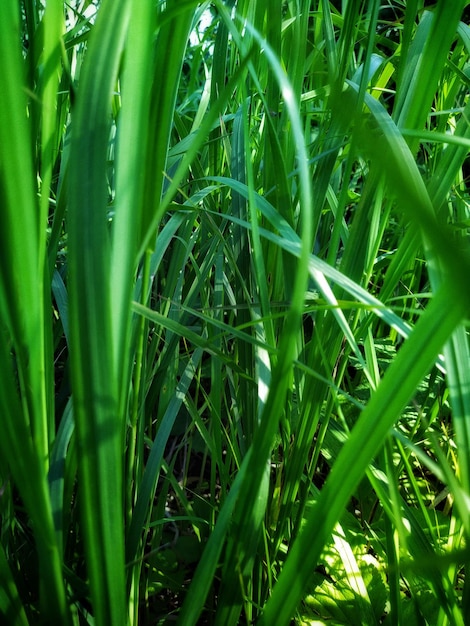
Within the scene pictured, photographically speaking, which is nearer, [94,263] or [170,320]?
[94,263]

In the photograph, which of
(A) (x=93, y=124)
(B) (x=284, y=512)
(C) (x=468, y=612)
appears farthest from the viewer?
(B) (x=284, y=512)

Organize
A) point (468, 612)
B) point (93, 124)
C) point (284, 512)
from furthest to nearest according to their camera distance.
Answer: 1. point (284, 512)
2. point (468, 612)
3. point (93, 124)

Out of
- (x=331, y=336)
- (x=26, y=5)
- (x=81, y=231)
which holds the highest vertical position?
(x=26, y=5)

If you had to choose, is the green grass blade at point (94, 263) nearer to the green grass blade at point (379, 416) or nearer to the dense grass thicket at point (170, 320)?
the dense grass thicket at point (170, 320)

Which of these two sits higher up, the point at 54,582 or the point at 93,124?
the point at 93,124

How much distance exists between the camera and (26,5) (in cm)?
38

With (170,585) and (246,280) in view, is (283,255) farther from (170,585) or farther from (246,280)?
(170,585)

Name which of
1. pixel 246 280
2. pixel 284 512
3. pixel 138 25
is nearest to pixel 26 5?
pixel 138 25

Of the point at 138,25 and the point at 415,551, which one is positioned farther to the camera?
the point at 415,551

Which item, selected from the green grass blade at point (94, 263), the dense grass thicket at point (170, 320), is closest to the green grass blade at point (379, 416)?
the dense grass thicket at point (170, 320)

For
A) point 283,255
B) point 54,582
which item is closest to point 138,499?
point 54,582

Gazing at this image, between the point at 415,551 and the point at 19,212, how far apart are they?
351 millimetres

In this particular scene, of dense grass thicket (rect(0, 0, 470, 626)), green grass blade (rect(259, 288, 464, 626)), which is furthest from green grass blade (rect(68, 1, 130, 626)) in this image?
green grass blade (rect(259, 288, 464, 626))

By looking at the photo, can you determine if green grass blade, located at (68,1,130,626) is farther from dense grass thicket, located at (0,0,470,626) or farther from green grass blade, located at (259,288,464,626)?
green grass blade, located at (259,288,464,626)
